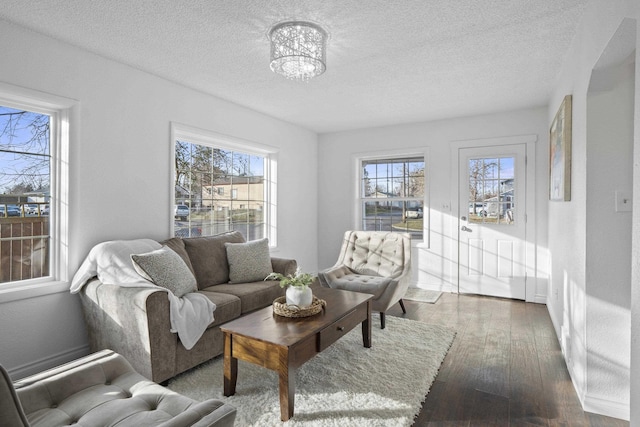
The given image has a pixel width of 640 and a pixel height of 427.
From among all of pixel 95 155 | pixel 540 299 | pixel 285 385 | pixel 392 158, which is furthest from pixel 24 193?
pixel 540 299

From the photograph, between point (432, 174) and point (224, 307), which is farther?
point (432, 174)

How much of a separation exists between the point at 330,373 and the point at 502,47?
2813 mm

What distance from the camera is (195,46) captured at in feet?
9.27

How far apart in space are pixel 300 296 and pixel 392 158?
11.9 feet

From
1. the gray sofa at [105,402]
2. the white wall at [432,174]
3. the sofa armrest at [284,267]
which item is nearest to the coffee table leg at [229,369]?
the gray sofa at [105,402]

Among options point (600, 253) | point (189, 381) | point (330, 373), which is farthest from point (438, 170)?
point (189, 381)

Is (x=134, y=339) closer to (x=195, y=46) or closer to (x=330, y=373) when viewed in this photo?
(x=330, y=373)

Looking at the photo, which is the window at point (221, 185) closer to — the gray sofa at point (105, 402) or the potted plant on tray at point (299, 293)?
the potted plant on tray at point (299, 293)

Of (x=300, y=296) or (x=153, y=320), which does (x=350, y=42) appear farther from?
(x=153, y=320)

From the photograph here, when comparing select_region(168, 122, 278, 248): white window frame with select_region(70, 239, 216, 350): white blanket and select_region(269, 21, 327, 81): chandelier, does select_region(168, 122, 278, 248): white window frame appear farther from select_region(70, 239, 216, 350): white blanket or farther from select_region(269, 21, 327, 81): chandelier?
select_region(269, 21, 327, 81): chandelier

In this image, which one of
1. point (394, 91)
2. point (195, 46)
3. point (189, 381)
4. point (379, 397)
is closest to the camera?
point (379, 397)

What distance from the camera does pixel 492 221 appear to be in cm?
473

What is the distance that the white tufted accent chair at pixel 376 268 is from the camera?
11.5 ft

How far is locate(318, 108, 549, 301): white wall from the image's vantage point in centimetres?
444
